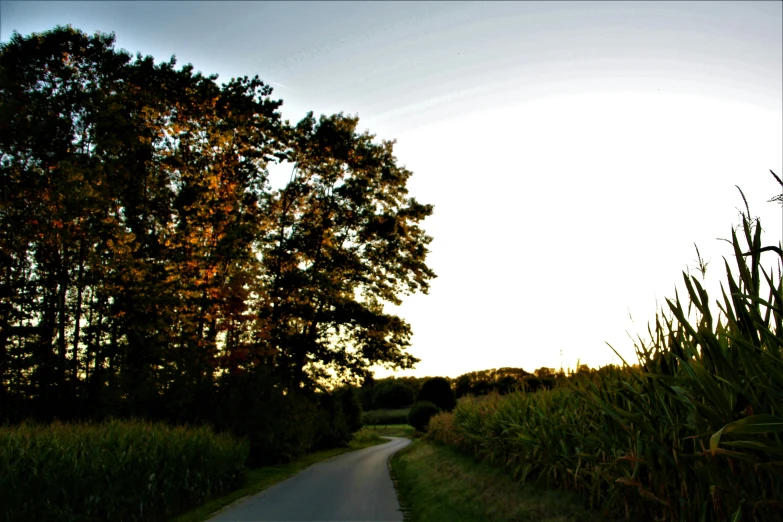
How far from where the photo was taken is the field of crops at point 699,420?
4.10 metres

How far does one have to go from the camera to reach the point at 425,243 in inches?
1439

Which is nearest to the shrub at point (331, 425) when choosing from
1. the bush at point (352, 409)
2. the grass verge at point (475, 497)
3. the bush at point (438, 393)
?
the bush at point (352, 409)

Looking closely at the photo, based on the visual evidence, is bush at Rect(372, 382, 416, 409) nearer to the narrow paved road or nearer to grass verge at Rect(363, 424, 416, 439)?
grass verge at Rect(363, 424, 416, 439)

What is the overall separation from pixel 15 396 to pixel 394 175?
22.9 meters

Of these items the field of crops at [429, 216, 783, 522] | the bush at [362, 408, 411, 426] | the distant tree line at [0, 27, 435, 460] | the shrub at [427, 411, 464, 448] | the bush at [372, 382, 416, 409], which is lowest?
the bush at [362, 408, 411, 426]

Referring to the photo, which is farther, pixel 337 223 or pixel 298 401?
pixel 337 223

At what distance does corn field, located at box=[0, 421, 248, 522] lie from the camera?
29.2 ft

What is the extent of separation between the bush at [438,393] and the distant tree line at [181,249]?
1494 centimetres

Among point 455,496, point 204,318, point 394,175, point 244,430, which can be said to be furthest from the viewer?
point 394,175

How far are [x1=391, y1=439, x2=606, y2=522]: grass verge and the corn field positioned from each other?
5241 millimetres

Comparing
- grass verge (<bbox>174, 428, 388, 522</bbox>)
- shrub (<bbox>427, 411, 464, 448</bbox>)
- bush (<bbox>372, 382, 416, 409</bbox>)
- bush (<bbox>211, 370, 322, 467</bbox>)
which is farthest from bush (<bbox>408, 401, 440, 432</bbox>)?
bush (<bbox>372, 382, 416, 409</bbox>)

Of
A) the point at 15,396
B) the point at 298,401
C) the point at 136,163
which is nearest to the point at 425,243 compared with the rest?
the point at 298,401

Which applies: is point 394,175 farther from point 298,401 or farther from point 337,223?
point 298,401

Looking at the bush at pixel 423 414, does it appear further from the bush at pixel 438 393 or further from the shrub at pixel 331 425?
the shrub at pixel 331 425
